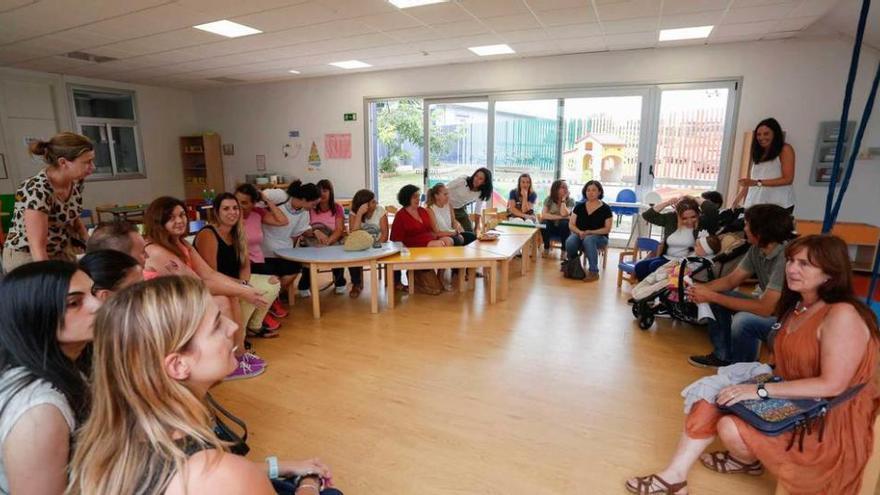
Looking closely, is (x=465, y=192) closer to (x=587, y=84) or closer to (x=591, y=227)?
(x=591, y=227)

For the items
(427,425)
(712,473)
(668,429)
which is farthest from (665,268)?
(427,425)

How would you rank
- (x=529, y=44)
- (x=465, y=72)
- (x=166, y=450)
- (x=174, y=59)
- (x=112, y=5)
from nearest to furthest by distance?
(x=166, y=450), (x=112, y=5), (x=529, y=44), (x=174, y=59), (x=465, y=72)

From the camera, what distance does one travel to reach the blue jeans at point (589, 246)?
16.9 feet

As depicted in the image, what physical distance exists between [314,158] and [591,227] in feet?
18.0

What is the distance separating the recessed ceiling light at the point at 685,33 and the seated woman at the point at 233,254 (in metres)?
4.99

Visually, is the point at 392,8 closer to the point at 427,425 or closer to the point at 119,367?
the point at 427,425

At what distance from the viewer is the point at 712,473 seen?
1979mm

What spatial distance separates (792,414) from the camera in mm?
1579

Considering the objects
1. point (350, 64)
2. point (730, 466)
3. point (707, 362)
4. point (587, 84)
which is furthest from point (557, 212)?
point (730, 466)

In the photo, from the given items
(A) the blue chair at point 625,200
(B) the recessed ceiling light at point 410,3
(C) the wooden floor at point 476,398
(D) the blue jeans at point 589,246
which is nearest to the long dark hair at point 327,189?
(C) the wooden floor at point 476,398

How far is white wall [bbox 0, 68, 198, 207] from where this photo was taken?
22.5 ft

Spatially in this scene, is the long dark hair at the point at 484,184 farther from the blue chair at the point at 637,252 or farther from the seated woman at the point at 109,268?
the seated woman at the point at 109,268

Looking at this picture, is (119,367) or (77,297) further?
(77,297)

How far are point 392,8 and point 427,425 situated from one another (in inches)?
152
